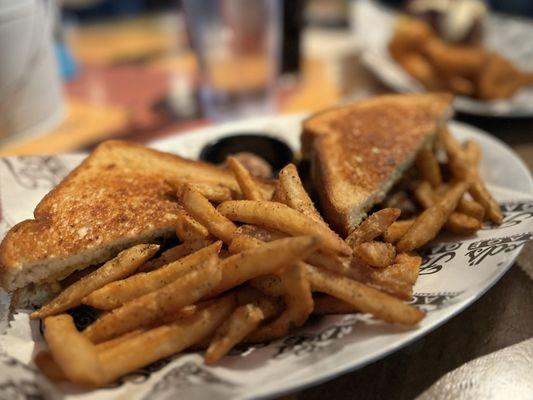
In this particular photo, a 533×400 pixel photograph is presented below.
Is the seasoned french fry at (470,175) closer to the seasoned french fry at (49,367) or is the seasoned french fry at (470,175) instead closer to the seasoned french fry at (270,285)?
the seasoned french fry at (270,285)

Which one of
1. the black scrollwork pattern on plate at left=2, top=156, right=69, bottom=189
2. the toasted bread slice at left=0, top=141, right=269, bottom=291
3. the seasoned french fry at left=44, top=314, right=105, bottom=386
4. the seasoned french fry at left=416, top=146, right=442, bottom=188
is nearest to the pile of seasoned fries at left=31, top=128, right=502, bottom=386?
the seasoned french fry at left=44, top=314, right=105, bottom=386

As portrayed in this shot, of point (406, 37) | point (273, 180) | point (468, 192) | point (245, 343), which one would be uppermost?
point (406, 37)

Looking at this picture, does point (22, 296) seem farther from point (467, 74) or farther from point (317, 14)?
point (317, 14)

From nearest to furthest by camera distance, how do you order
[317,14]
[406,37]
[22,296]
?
[22,296] → [406,37] → [317,14]

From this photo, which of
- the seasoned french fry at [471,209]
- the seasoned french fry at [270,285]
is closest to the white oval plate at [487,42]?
the seasoned french fry at [471,209]

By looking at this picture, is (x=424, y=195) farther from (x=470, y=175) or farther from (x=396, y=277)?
(x=396, y=277)

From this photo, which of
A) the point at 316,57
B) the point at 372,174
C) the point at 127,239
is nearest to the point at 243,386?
the point at 127,239
